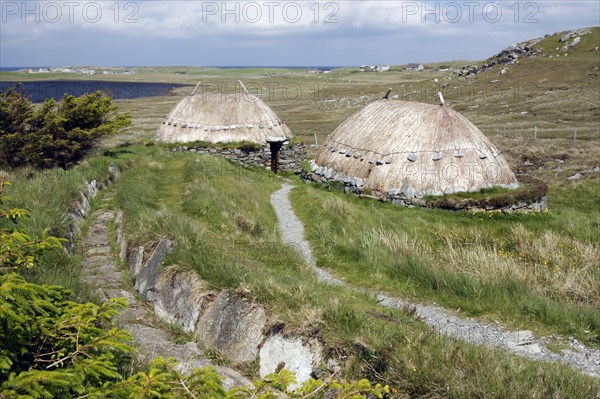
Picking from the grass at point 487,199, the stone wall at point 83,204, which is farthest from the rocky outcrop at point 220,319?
the grass at point 487,199

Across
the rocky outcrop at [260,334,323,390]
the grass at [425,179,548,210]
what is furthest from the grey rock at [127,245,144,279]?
the grass at [425,179,548,210]

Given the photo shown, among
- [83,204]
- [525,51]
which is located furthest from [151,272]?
[525,51]

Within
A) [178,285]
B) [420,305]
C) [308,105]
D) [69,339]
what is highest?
[308,105]

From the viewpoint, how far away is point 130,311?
31.8ft

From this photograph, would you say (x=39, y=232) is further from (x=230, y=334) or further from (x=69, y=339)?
(x=69, y=339)

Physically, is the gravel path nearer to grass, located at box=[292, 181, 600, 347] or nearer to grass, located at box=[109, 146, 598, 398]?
grass, located at box=[292, 181, 600, 347]

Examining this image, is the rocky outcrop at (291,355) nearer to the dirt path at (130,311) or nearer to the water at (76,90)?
the dirt path at (130,311)

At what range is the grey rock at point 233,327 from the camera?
26.6ft

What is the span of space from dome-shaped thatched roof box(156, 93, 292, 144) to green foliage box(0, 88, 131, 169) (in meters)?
7.04

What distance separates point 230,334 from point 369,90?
92.4m

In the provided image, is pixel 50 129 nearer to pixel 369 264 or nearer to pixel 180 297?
pixel 180 297

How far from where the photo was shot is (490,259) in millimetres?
12945

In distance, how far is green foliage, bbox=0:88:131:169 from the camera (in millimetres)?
18328

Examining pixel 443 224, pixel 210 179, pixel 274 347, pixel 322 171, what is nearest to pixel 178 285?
pixel 274 347
